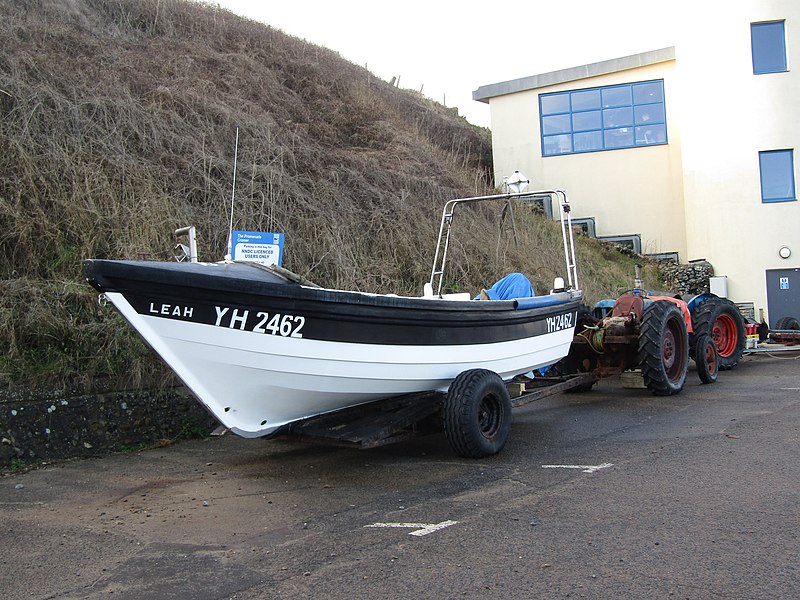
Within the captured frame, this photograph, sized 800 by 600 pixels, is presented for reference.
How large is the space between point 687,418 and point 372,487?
13.1ft

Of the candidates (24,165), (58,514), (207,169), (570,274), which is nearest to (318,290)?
(58,514)

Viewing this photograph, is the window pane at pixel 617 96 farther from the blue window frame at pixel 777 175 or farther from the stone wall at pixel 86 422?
the stone wall at pixel 86 422

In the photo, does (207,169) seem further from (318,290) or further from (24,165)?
(318,290)

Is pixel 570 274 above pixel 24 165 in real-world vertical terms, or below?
below

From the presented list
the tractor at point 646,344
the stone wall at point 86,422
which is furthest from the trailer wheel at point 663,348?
the stone wall at point 86,422

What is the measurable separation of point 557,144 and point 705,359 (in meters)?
12.7

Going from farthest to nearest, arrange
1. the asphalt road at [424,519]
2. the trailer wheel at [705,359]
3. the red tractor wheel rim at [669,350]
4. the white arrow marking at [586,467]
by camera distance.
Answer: the trailer wheel at [705,359], the red tractor wheel rim at [669,350], the white arrow marking at [586,467], the asphalt road at [424,519]

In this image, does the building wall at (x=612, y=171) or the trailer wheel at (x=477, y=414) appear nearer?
the trailer wheel at (x=477, y=414)

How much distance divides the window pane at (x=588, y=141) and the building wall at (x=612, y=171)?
0.19 meters

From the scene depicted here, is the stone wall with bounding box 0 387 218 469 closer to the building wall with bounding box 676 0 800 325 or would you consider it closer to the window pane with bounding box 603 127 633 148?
the building wall with bounding box 676 0 800 325

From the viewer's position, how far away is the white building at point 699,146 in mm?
18469

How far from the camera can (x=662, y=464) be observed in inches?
239

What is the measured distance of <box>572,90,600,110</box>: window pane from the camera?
21.9 meters

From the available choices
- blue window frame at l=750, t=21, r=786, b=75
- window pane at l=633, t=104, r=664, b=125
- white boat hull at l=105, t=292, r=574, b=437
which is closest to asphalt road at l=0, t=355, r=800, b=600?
white boat hull at l=105, t=292, r=574, b=437
